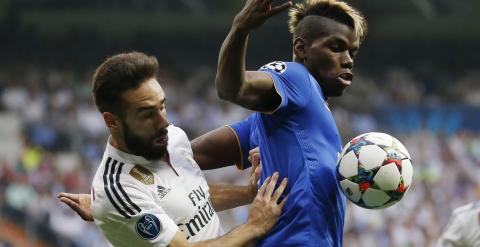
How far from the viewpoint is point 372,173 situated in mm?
5242

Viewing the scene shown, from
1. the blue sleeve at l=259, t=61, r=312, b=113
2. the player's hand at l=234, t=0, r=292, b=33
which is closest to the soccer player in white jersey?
the blue sleeve at l=259, t=61, r=312, b=113

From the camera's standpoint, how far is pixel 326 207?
526 cm

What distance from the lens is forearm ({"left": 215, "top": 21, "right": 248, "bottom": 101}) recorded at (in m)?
4.65

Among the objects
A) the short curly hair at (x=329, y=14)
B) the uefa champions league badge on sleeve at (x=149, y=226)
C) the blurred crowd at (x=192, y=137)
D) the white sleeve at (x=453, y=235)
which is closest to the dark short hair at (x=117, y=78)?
the uefa champions league badge on sleeve at (x=149, y=226)

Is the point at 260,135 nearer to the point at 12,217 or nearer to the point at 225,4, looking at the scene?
the point at 12,217

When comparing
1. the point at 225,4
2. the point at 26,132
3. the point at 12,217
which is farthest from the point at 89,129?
the point at 225,4

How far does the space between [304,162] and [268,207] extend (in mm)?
287

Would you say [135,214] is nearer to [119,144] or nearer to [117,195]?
[117,195]

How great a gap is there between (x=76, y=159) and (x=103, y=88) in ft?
39.4

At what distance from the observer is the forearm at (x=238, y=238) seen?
17.3ft

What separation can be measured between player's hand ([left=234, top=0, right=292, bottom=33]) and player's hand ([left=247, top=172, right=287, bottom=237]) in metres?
0.96

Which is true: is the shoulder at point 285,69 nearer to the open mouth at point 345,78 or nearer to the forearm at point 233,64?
the open mouth at point 345,78

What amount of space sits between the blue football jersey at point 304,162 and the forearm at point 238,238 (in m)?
0.09

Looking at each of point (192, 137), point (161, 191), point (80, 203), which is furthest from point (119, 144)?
point (192, 137)
